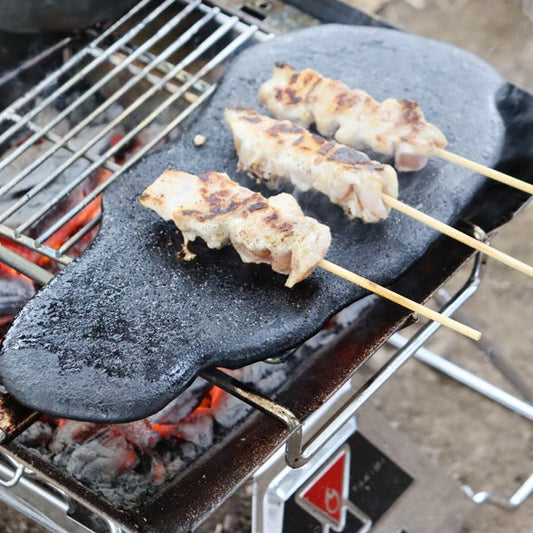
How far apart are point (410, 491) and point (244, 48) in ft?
6.36

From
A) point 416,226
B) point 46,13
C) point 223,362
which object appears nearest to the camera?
point 223,362

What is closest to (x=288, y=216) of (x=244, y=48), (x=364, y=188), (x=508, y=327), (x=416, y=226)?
(x=364, y=188)

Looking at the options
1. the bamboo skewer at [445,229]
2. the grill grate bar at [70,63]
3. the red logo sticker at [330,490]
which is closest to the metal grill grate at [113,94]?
the grill grate bar at [70,63]

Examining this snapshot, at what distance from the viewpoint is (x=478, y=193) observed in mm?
2783

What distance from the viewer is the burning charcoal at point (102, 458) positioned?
2.59 metres

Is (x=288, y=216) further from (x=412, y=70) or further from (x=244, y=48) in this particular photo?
(x=244, y=48)

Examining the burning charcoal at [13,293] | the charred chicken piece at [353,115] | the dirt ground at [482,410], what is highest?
the charred chicken piece at [353,115]

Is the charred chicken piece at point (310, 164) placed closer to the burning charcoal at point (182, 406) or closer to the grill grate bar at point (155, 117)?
the grill grate bar at point (155, 117)

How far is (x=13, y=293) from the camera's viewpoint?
2.78 metres

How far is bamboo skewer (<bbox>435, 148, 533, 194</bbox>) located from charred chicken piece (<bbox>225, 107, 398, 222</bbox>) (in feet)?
0.70

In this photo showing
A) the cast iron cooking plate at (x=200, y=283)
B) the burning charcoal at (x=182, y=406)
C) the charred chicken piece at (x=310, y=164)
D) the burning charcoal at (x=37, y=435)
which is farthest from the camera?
the burning charcoal at (x=182, y=406)

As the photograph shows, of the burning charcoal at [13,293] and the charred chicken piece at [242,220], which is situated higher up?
the charred chicken piece at [242,220]

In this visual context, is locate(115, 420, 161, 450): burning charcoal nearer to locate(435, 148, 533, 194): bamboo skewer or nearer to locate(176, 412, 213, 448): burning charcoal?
locate(176, 412, 213, 448): burning charcoal

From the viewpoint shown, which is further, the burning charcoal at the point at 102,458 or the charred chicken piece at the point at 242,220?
the burning charcoal at the point at 102,458
